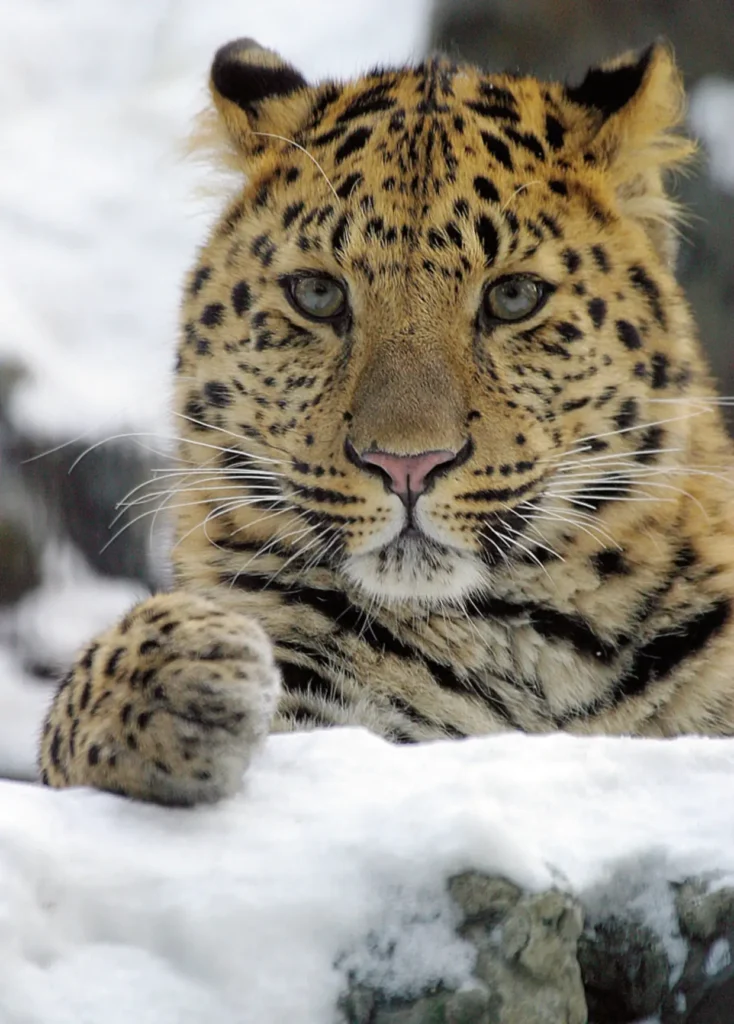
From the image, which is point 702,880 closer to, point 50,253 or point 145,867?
point 145,867

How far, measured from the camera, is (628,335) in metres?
3.01

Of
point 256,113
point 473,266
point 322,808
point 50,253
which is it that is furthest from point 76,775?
point 50,253

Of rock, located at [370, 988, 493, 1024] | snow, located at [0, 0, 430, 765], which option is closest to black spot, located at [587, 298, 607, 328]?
rock, located at [370, 988, 493, 1024]

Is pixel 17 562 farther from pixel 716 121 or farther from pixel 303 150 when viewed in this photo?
pixel 716 121

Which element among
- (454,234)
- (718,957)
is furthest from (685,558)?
(718,957)

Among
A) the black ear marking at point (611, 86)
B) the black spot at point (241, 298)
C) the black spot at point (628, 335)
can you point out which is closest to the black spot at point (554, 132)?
the black ear marking at point (611, 86)

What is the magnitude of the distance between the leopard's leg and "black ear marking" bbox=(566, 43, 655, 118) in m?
1.56

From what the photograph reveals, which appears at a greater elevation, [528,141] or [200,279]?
[528,141]

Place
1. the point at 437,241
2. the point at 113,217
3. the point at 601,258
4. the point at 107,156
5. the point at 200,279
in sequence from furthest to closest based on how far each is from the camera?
the point at 107,156
the point at 113,217
the point at 200,279
the point at 601,258
the point at 437,241

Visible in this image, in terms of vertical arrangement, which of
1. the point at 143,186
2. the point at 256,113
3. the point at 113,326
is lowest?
the point at 113,326

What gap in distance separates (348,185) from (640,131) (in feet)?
2.22

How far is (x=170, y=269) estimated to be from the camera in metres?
7.32

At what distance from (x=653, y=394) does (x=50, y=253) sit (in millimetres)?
4959

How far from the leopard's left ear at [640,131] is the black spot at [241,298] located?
0.81 meters
